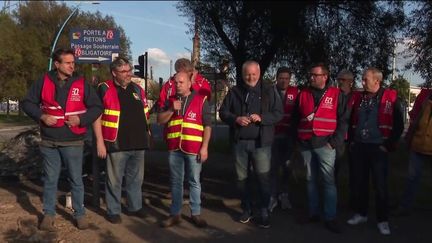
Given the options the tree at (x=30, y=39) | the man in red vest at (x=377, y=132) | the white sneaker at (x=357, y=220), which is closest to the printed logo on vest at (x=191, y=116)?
the man in red vest at (x=377, y=132)

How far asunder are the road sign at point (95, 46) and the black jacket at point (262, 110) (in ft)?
13.2

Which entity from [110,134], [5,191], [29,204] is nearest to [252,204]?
[110,134]

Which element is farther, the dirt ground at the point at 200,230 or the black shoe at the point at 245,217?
the black shoe at the point at 245,217

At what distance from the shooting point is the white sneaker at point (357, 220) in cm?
672

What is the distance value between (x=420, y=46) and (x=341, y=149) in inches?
260

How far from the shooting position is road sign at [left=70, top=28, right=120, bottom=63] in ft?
33.8

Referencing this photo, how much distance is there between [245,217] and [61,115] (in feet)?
7.97

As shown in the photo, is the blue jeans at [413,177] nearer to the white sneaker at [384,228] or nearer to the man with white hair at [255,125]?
the white sneaker at [384,228]

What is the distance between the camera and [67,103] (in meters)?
6.21

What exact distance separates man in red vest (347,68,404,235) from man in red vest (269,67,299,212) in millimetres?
930

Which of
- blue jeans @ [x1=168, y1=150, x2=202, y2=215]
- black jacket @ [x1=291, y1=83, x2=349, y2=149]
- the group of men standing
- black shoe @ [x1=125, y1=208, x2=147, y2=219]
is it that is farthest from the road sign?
black jacket @ [x1=291, y1=83, x2=349, y2=149]

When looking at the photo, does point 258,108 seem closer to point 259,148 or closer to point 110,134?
point 259,148

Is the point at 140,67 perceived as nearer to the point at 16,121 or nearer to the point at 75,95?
the point at 75,95

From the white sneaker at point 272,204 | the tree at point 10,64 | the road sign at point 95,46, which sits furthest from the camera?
the tree at point 10,64
